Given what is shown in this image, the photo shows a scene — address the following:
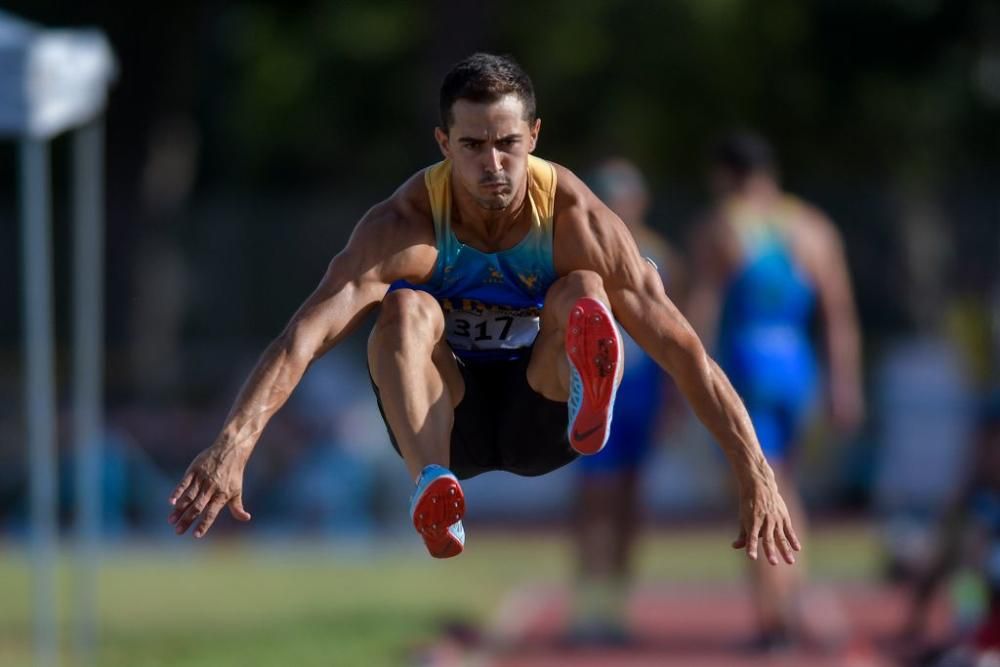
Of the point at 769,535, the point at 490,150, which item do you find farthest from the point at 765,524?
the point at 490,150

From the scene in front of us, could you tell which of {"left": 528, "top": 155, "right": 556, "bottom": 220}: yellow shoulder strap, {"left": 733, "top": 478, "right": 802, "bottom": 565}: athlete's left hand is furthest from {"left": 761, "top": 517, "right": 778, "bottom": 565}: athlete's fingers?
{"left": 528, "top": 155, "right": 556, "bottom": 220}: yellow shoulder strap

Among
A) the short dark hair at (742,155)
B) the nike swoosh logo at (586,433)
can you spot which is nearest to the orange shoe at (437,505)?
the nike swoosh logo at (586,433)

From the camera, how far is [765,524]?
16.4 feet

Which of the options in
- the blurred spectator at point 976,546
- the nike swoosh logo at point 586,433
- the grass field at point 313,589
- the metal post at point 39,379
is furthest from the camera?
the grass field at point 313,589

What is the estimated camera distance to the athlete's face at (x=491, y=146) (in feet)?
16.1

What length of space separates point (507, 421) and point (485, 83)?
4.37 feet

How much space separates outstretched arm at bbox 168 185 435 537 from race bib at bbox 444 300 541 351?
36 centimetres

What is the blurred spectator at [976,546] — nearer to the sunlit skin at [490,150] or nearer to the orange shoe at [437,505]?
the orange shoe at [437,505]

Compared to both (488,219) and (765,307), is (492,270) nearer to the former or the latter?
(488,219)

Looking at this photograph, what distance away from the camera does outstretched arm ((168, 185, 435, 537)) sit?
4637 millimetres

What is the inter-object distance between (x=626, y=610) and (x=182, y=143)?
15625mm

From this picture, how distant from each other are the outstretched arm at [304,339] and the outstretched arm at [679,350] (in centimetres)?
45

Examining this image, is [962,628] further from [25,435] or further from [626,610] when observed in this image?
[25,435]

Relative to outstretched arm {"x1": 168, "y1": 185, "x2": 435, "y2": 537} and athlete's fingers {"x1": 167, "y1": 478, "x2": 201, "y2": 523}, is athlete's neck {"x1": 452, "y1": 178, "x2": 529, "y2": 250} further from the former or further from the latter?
athlete's fingers {"x1": 167, "y1": 478, "x2": 201, "y2": 523}
